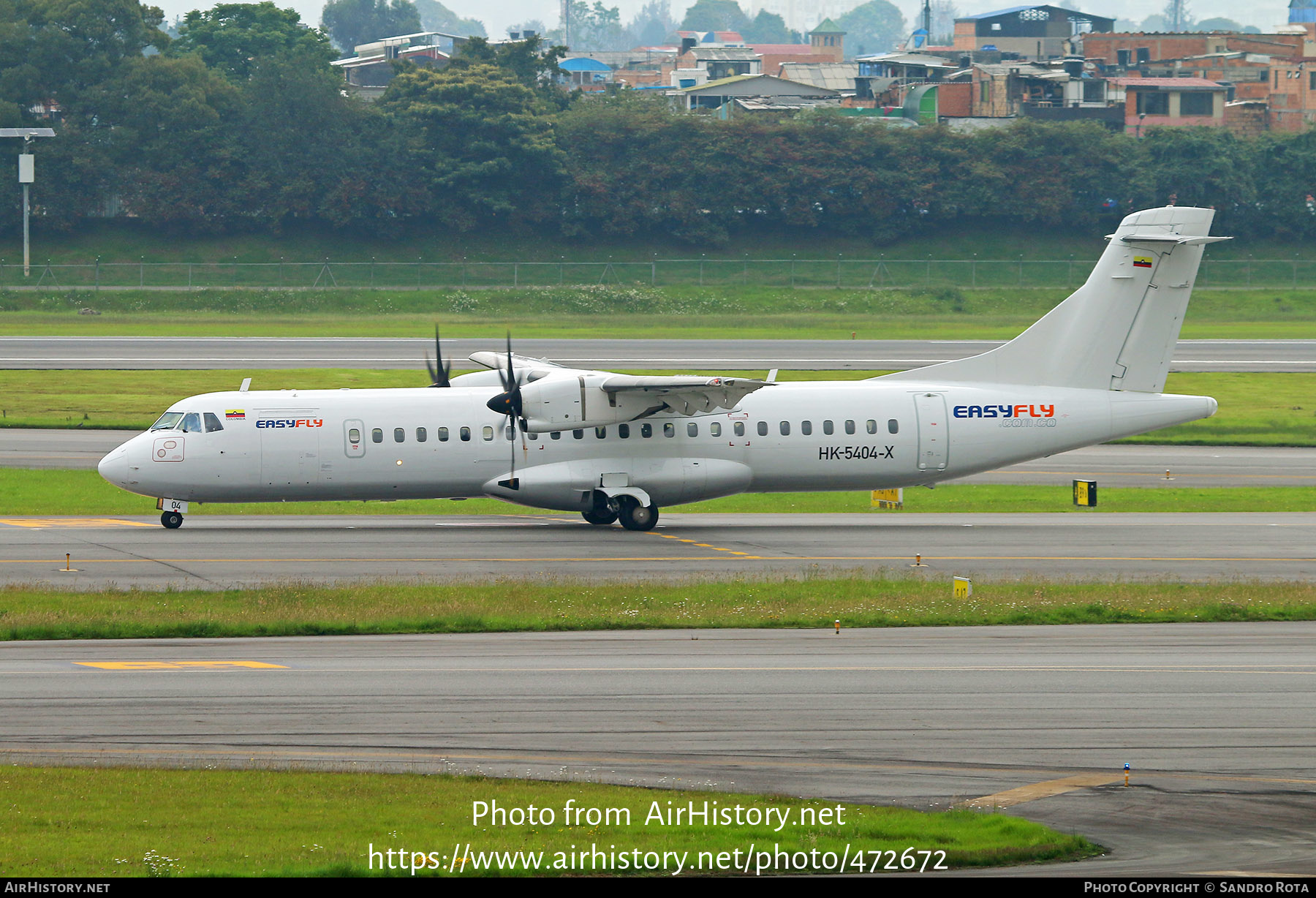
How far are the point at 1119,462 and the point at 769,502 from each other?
13.2 m

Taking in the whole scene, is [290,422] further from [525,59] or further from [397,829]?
[525,59]

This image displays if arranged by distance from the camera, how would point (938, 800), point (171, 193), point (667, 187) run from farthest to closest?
point (667, 187) → point (171, 193) → point (938, 800)

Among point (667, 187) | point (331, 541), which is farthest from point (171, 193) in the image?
point (331, 541)

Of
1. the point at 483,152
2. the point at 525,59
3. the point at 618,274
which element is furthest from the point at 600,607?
the point at 525,59

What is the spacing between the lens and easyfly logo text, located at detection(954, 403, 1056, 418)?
34125mm

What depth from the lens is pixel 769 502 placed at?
39938 millimetres

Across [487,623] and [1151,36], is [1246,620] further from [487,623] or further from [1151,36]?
[1151,36]

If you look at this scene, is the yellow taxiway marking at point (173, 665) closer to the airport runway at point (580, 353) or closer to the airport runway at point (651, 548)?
the airport runway at point (651, 548)

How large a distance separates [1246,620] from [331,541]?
18712 millimetres

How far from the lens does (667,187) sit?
348ft

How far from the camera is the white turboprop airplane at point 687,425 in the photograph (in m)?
31.8

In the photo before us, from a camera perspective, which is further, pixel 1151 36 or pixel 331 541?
pixel 1151 36

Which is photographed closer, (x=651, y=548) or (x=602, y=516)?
(x=651, y=548)

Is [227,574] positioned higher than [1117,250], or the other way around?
[1117,250]
